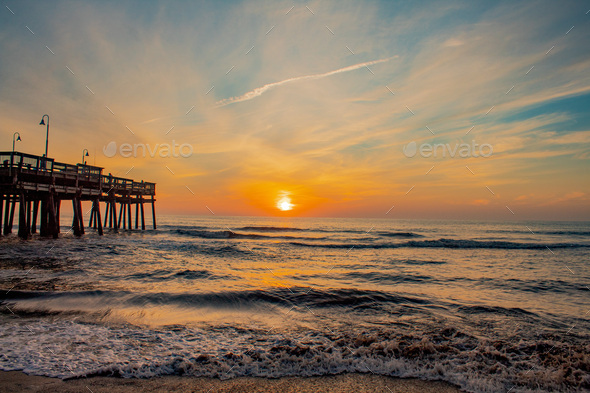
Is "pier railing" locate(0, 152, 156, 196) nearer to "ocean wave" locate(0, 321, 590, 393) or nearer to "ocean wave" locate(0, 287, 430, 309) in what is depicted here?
"ocean wave" locate(0, 287, 430, 309)

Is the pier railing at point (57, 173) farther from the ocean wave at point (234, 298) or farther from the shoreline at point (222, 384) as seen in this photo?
the shoreline at point (222, 384)

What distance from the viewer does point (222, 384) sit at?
4.51 metres

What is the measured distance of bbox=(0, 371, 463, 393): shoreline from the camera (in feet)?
14.0

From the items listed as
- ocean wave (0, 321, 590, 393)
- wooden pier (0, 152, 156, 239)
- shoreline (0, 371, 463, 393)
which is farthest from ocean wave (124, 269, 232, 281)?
wooden pier (0, 152, 156, 239)

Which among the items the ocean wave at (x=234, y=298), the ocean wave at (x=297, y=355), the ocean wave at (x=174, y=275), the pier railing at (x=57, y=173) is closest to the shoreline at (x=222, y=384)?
the ocean wave at (x=297, y=355)

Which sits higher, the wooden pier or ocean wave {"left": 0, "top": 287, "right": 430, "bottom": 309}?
the wooden pier

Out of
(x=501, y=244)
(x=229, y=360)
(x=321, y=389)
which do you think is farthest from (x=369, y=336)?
(x=501, y=244)

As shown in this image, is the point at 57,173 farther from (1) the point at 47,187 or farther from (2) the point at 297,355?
(2) the point at 297,355

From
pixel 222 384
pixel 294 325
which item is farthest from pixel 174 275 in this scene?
pixel 222 384

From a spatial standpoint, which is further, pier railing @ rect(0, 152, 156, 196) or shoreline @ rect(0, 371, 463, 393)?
pier railing @ rect(0, 152, 156, 196)

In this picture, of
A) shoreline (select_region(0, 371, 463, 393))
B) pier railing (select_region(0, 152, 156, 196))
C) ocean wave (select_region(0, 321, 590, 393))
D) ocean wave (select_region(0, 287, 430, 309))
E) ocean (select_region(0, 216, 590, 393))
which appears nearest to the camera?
shoreline (select_region(0, 371, 463, 393))

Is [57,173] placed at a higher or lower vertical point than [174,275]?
higher

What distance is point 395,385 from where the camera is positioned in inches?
183

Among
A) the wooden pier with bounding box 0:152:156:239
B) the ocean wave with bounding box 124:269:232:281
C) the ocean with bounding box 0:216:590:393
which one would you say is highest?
the wooden pier with bounding box 0:152:156:239
